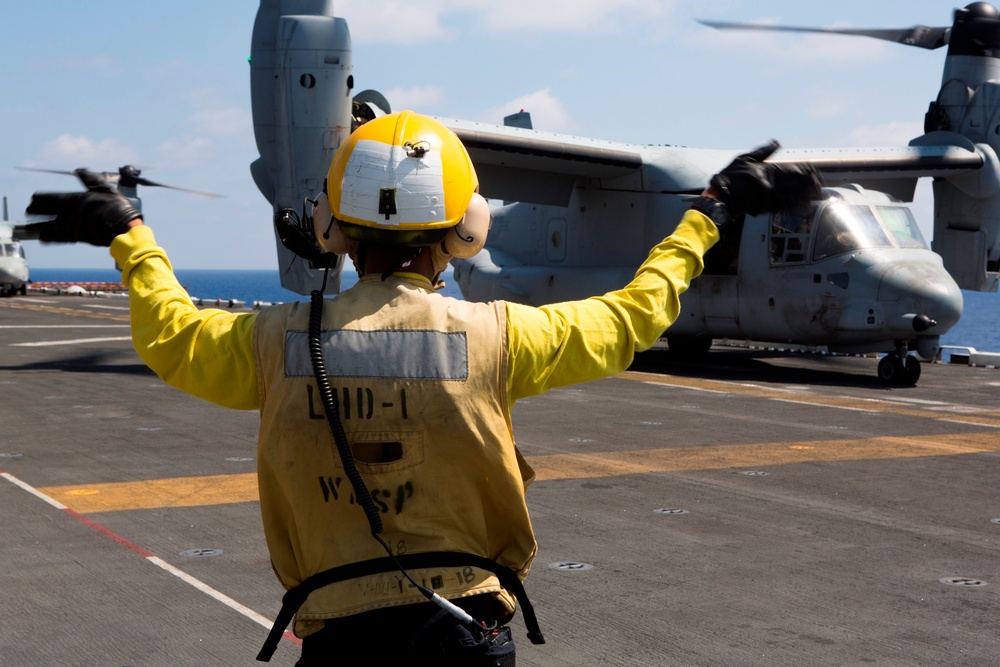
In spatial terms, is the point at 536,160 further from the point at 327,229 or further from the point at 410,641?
the point at 410,641

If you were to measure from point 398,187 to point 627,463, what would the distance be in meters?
7.50

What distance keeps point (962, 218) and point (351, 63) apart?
12.0 meters

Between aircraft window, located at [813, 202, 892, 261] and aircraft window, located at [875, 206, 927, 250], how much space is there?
26 centimetres

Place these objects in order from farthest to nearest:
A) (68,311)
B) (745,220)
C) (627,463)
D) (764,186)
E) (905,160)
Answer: (68,311) < (905,160) < (745,220) < (627,463) < (764,186)

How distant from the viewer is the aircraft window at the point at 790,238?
650 inches

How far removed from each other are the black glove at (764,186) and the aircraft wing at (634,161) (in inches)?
605

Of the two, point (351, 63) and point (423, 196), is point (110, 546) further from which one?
point (351, 63)

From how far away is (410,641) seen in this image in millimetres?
2287

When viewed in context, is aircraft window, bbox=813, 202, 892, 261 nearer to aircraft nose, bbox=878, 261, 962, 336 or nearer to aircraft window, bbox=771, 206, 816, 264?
aircraft window, bbox=771, 206, 816, 264

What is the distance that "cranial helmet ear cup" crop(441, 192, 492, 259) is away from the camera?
2.46 m

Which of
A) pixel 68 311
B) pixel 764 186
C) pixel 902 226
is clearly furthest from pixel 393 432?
pixel 68 311

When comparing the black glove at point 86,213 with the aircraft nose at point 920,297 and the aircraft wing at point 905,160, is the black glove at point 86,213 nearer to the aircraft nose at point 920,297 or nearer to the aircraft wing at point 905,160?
the aircraft nose at point 920,297

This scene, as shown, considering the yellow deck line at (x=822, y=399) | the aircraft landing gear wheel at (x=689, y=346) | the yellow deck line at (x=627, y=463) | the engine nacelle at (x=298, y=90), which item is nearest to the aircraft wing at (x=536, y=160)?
the engine nacelle at (x=298, y=90)

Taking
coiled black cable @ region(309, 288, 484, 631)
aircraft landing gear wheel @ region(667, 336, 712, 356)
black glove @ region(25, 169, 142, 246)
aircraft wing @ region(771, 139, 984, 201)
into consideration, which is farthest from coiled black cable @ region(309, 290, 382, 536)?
aircraft landing gear wheel @ region(667, 336, 712, 356)
